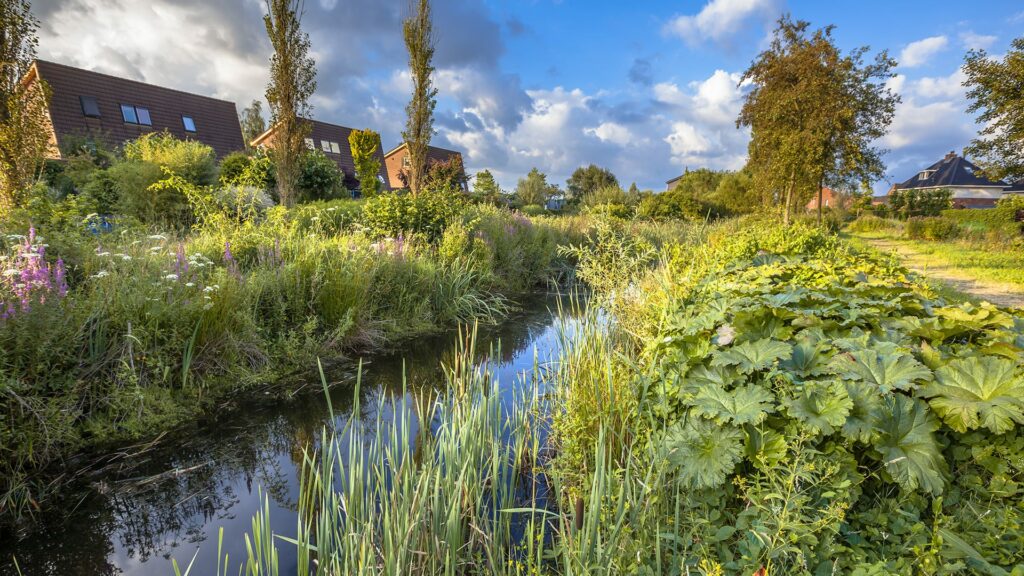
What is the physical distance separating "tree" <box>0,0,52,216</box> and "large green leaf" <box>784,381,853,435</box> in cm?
861

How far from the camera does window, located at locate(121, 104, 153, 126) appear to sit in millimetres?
22031

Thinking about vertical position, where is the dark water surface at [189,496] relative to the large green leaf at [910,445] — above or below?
below

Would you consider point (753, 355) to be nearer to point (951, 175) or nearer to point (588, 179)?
point (588, 179)

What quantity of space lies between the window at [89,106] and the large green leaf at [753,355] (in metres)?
29.9

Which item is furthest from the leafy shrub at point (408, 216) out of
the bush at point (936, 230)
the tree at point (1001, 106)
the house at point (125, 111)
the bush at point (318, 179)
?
the bush at point (936, 230)

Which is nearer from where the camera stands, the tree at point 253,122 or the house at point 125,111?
the house at point 125,111

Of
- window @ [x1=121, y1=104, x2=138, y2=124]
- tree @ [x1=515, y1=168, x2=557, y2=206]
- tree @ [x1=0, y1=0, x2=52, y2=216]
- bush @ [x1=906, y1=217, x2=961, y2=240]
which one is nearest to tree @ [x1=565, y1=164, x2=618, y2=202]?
tree @ [x1=515, y1=168, x2=557, y2=206]

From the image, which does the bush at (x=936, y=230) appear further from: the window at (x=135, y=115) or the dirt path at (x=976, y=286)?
the window at (x=135, y=115)

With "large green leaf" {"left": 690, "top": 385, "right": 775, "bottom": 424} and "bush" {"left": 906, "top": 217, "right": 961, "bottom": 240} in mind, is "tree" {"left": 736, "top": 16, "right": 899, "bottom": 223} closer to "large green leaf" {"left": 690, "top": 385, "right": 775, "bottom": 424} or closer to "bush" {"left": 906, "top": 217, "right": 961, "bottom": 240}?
"bush" {"left": 906, "top": 217, "right": 961, "bottom": 240}

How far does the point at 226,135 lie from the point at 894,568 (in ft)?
109

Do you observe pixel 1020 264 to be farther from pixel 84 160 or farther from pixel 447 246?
pixel 84 160

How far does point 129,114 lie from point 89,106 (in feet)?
5.64

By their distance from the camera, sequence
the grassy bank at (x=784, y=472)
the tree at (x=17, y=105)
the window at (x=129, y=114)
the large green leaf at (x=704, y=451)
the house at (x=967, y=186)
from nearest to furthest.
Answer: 1. the grassy bank at (x=784, y=472)
2. the large green leaf at (x=704, y=451)
3. the tree at (x=17, y=105)
4. the window at (x=129, y=114)
5. the house at (x=967, y=186)

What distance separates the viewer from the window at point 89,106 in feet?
67.0
